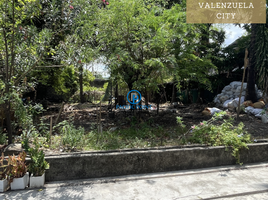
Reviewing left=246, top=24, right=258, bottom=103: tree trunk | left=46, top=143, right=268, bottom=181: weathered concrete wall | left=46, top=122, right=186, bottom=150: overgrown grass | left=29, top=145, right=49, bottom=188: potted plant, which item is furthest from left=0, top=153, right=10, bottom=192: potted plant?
left=246, top=24, right=258, bottom=103: tree trunk

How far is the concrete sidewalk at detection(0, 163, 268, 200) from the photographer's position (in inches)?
127

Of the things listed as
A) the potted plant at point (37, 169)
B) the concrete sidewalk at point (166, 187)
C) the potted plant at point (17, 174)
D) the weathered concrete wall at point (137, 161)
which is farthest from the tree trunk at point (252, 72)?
the potted plant at point (17, 174)

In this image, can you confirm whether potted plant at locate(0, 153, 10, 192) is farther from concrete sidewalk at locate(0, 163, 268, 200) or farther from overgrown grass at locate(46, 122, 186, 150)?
overgrown grass at locate(46, 122, 186, 150)

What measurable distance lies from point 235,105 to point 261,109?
3.41 ft

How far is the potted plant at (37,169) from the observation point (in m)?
3.40

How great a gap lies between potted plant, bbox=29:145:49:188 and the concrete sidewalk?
0.12 metres

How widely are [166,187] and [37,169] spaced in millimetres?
2196

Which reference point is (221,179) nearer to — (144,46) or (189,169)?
(189,169)

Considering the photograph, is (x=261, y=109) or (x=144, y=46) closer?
(x=144, y=46)

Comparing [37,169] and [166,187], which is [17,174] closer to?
[37,169]

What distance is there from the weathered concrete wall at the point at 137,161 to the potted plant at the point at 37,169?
19 cm

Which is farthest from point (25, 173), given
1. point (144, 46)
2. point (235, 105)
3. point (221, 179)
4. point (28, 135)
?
point (235, 105)

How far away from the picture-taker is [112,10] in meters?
5.61

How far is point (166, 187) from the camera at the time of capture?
11.6ft
